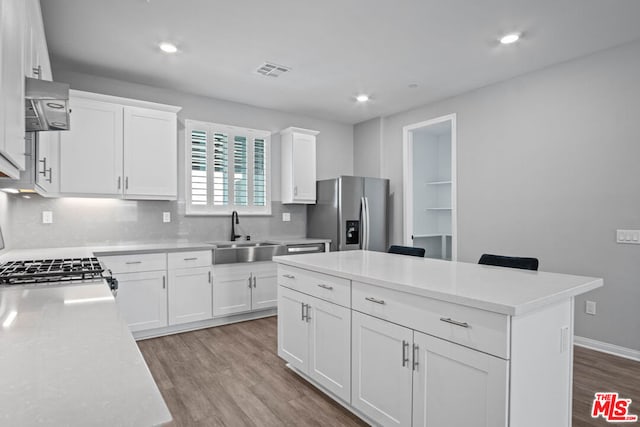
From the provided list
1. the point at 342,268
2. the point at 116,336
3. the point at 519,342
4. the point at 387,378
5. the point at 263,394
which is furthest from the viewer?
the point at 263,394

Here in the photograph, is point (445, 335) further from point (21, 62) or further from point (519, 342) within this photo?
point (21, 62)

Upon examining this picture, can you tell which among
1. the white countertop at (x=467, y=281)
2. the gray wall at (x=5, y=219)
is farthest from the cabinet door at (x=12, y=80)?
the gray wall at (x=5, y=219)

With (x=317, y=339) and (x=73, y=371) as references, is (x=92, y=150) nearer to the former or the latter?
(x=317, y=339)

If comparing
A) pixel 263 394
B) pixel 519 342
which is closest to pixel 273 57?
pixel 263 394

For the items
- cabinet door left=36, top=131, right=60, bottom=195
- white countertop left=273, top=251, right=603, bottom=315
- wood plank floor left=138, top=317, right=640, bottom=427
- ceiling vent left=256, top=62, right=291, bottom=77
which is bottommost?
wood plank floor left=138, top=317, right=640, bottom=427

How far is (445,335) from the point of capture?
1570mm

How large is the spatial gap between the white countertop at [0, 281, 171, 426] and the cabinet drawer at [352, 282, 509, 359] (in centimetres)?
121

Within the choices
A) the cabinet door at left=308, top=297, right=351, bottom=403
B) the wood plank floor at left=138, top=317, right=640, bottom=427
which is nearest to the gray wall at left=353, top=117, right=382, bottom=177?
the wood plank floor at left=138, top=317, right=640, bottom=427

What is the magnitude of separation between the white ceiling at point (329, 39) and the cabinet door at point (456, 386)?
2.33 metres

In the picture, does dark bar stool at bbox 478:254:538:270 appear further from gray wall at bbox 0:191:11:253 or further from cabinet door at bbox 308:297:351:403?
gray wall at bbox 0:191:11:253

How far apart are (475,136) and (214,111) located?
10.5 ft

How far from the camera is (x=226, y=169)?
463 cm

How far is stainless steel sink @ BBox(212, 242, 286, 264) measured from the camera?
153 inches

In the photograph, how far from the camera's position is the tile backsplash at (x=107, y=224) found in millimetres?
3412
